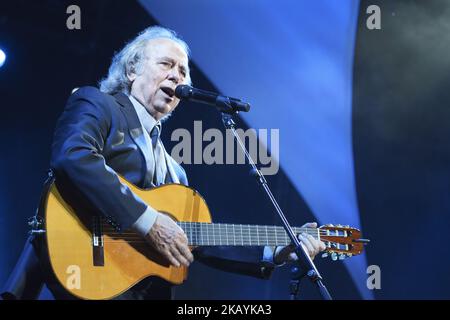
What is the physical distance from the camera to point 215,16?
12.4 ft

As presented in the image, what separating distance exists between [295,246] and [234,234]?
0.36 metres

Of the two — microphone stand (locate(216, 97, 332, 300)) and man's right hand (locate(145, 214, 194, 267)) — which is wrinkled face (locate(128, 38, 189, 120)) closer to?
microphone stand (locate(216, 97, 332, 300))

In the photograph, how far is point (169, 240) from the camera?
8.30 ft

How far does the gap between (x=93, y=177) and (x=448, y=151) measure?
2638 mm

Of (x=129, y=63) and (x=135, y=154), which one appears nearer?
(x=135, y=154)

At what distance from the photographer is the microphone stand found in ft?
8.07

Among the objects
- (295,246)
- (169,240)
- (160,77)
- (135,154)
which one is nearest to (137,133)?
(135,154)

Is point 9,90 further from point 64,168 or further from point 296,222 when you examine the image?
point 296,222

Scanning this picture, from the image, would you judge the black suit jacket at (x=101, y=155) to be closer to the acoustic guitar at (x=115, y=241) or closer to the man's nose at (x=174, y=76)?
the acoustic guitar at (x=115, y=241)

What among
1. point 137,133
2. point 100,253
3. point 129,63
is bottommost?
point 100,253

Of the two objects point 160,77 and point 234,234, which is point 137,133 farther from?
point 234,234

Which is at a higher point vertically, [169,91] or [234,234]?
[169,91]

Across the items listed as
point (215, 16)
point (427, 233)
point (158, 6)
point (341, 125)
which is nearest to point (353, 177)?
point (341, 125)

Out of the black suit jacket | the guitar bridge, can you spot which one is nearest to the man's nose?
the black suit jacket
